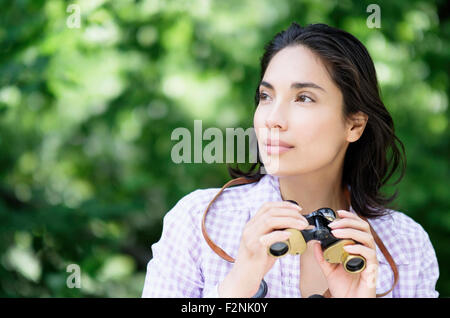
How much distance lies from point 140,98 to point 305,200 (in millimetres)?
2440

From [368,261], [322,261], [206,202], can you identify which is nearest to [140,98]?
[206,202]

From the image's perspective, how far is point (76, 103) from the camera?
434cm

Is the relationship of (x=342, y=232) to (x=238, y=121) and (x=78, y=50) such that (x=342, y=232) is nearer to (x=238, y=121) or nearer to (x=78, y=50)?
(x=78, y=50)

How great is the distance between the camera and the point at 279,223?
1.28 m

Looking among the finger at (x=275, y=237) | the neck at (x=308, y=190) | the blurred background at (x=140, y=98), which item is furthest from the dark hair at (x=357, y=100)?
the blurred background at (x=140, y=98)

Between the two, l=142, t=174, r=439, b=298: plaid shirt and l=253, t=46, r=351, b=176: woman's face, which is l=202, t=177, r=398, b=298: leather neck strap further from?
l=253, t=46, r=351, b=176: woman's face

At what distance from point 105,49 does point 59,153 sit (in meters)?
1.35

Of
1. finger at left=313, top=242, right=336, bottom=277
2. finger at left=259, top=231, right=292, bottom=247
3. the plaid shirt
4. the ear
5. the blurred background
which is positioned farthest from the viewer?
the blurred background

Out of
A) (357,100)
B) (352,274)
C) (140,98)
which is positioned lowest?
A: (352,274)

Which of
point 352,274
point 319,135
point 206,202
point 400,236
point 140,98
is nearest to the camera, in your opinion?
point 352,274

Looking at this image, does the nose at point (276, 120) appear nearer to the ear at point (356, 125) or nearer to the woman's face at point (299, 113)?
the woman's face at point (299, 113)

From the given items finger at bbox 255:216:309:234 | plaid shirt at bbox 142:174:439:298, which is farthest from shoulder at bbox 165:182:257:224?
finger at bbox 255:216:309:234

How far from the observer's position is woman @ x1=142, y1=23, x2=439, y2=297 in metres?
1.36

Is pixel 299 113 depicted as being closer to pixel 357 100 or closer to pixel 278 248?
pixel 357 100
